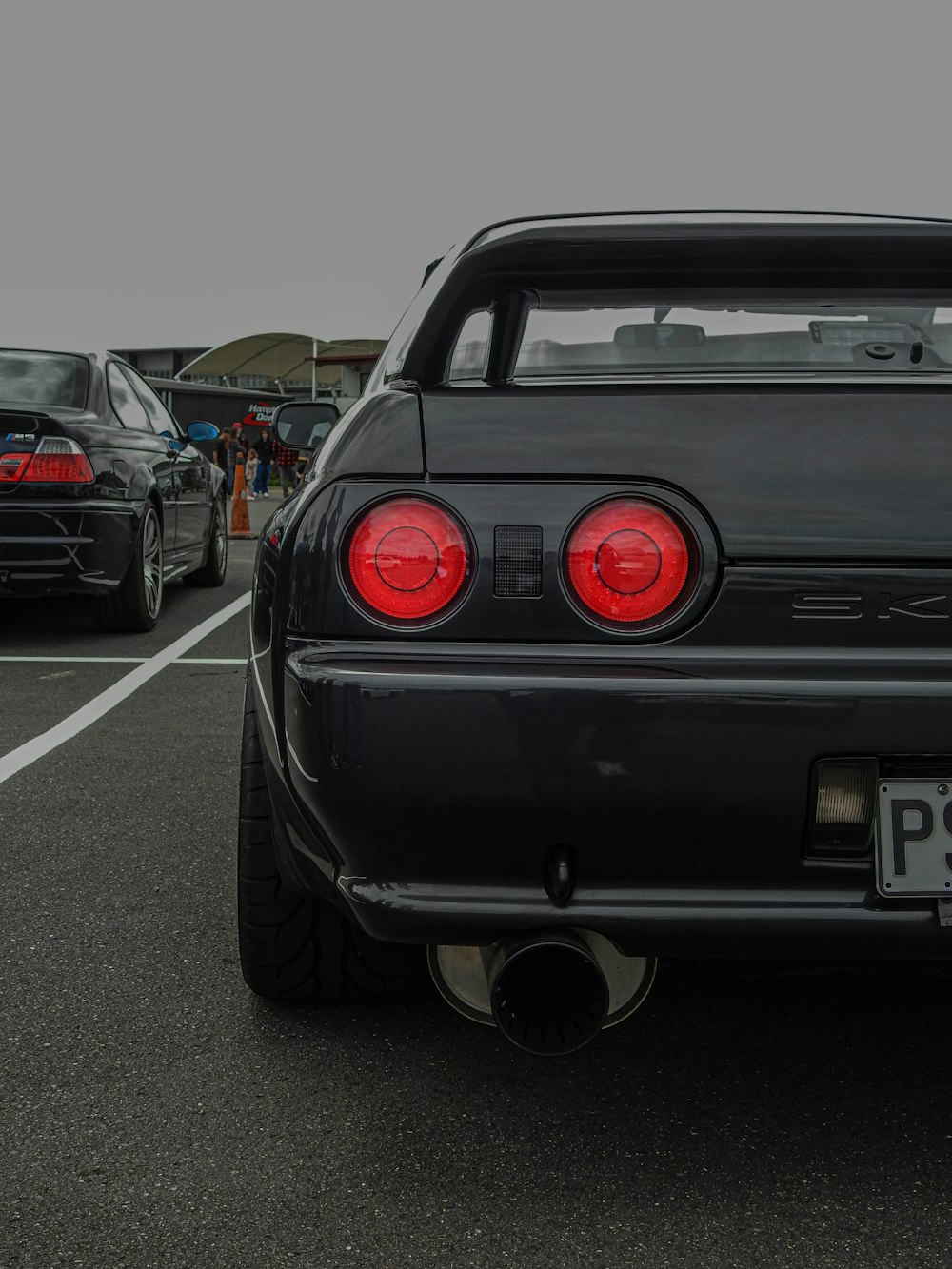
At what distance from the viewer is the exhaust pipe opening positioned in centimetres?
182

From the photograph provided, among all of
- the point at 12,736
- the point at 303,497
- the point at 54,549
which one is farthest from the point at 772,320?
the point at 54,549

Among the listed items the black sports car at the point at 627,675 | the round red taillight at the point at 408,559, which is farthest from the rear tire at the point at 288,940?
the round red taillight at the point at 408,559

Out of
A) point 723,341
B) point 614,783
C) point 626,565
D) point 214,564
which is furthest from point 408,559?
point 214,564

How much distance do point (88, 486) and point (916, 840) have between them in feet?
17.6

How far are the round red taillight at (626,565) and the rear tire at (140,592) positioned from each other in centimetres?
545

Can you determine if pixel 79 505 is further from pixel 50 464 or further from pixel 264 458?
pixel 264 458

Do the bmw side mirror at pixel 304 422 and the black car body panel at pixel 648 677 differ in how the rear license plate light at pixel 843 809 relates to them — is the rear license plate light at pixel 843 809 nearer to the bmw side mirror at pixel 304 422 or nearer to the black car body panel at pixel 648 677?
the black car body panel at pixel 648 677

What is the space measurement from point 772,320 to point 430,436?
1.00m

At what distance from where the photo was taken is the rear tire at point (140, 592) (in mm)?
7016

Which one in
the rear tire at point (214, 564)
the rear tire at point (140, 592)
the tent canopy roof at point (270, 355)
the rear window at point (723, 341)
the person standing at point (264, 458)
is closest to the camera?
the rear window at point (723, 341)

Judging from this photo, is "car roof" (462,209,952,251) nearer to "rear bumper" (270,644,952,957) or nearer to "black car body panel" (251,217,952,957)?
"black car body panel" (251,217,952,957)

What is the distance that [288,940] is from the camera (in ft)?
7.88

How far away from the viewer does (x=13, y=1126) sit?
2.07 metres

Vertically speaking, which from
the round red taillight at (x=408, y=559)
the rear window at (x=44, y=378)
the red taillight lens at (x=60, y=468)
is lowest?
the red taillight lens at (x=60, y=468)
